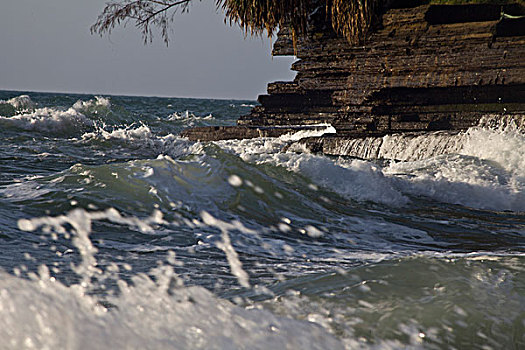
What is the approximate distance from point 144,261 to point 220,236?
3.16ft

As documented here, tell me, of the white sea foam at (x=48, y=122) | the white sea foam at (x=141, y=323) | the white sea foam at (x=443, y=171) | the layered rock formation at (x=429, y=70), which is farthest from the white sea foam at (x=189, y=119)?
the white sea foam at (x=141, y=323)

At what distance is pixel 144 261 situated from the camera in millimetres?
3514

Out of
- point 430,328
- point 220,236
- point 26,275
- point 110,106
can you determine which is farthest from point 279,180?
point 110,106

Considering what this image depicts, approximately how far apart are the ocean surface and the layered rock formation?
1.15 metres

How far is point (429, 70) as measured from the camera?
9281 millimetres

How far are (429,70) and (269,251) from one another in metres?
6.32

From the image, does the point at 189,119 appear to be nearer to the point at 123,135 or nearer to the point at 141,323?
the point at 123,135

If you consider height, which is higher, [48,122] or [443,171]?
[48,122]

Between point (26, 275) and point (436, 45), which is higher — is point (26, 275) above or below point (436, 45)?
below

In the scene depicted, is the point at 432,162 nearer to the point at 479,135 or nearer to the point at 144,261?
the point at 479,135

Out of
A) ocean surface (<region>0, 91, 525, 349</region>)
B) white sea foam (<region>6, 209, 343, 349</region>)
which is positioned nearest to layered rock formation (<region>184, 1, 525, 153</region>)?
ocean surface (<region>0, 91, 525, 349</region>)

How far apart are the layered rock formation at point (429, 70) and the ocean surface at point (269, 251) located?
3.76ft

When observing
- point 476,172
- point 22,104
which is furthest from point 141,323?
point 22,104

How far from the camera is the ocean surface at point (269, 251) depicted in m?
2.13
